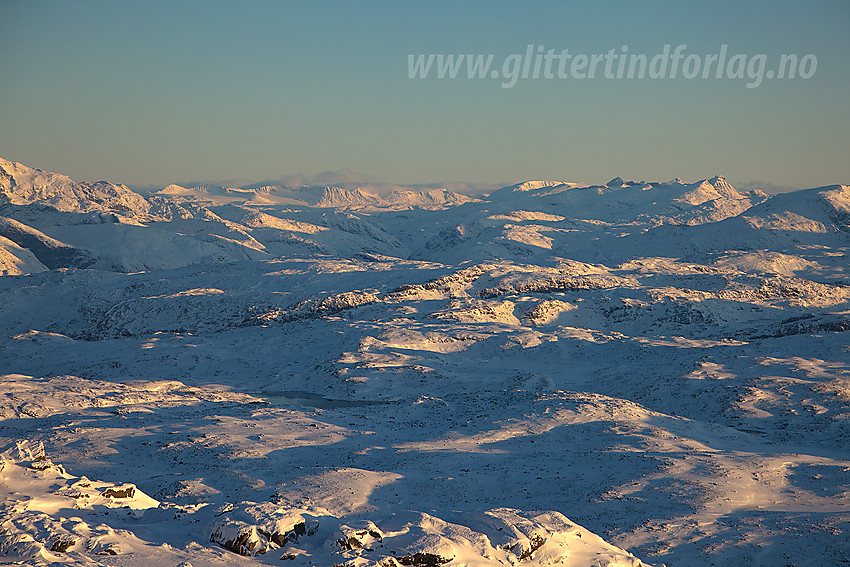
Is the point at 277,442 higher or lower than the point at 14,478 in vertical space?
lower

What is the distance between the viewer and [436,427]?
56.4 metres

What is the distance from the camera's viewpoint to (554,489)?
39.1 m

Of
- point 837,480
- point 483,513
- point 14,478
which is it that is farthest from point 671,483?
point 14,478

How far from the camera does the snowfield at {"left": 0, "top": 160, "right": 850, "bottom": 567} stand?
2359 cm

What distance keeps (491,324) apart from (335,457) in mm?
66416

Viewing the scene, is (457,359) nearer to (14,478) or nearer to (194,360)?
(194,360)

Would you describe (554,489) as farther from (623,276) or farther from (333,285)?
(623,276)

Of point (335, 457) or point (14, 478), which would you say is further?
point (335, 457)

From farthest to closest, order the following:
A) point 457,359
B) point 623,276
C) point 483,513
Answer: point 623,276
point 457,359
point 483,513

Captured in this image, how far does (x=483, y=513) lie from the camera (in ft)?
85.9

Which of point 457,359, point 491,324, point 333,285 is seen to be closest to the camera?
point 457,359

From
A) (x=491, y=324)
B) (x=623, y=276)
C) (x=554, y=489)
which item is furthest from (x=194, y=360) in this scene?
(x=623, y=276)

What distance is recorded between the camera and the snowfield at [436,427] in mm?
23594

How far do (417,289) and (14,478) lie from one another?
362 ft
